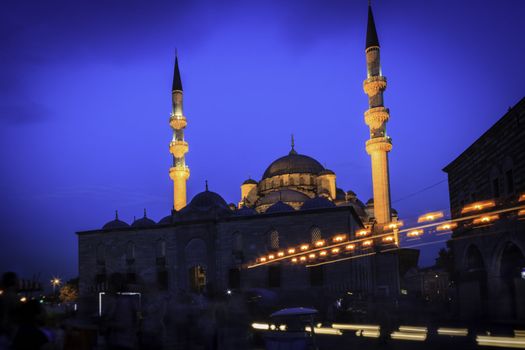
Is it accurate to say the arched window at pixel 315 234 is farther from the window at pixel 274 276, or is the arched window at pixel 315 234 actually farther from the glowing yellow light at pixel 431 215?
the glowing yellow light at pixel 431 215

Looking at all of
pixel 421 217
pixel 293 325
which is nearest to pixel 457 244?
pixel 421 217

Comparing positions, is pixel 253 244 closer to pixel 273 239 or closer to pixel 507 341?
pixel 273 239

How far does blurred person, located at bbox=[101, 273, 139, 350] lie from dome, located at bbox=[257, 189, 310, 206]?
38985 mm

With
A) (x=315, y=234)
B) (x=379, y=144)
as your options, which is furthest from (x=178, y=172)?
(x=379, y=144)

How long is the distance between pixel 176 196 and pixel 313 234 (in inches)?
539

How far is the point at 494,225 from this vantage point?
72.4 feet

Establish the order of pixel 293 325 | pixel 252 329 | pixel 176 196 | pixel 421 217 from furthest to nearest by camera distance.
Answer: pixel 176 196, pixel 421 217, pixel 252 329, pixel 293 325

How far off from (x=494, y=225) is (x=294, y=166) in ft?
101

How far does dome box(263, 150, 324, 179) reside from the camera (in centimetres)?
5175

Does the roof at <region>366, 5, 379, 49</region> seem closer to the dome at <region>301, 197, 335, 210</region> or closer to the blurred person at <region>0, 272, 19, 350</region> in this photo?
the dome at <region>301, 197, 335, 210</region>

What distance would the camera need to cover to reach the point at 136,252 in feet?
134

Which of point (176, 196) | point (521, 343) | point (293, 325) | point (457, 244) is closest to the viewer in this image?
point (521, 343)

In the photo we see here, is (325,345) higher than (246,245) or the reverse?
the reverse

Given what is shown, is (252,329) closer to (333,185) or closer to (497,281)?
(497,281)
